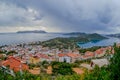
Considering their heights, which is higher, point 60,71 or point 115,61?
point 115,61

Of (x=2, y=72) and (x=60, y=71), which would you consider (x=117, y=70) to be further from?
(x=60, y=71)

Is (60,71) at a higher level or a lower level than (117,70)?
lower

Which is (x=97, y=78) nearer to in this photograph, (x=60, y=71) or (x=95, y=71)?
(x=95, y=71)

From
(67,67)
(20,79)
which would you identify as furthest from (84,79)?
(67,67)

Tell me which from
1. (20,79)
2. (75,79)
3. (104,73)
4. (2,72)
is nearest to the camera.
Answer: (2,72)

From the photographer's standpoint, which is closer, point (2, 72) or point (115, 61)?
point (2, 72)

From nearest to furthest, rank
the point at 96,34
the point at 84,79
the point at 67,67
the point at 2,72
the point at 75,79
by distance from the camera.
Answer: the point at 2,72 < the point at 84,79 < the point at 75,79 < the point at 67,67 < the point at 96,34

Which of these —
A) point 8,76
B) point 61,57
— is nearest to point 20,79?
point 8,76

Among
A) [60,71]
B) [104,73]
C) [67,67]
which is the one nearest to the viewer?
[104,73]

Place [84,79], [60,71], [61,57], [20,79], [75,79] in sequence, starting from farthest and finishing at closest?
[61,57] < [60,71] < [75,79] < [84,79] < [20,79]
